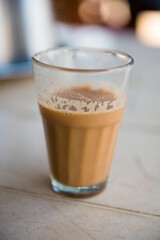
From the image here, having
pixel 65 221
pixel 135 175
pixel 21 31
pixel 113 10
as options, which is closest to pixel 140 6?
pixel 113 10

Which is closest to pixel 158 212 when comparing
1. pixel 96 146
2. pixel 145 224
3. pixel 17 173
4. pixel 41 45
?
pixel 145 224

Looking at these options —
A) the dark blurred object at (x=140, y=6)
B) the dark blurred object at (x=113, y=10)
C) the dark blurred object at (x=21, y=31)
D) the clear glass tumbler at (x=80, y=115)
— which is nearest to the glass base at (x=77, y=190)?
the clear glass tumbler at (x=80, y=115)

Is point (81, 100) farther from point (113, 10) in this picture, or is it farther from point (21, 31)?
point (113, 10)

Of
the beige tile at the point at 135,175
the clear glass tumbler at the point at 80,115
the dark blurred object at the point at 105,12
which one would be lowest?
the dark blurred object at the point at 105,12

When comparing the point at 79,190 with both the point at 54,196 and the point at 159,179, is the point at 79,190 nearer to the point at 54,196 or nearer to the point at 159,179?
the point at 54,196

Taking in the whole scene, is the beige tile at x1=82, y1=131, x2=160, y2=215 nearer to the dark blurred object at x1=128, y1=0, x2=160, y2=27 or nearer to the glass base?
the glass base

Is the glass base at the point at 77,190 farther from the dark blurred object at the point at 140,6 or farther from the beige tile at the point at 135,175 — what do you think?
the dark blurred object at the point at 140,6

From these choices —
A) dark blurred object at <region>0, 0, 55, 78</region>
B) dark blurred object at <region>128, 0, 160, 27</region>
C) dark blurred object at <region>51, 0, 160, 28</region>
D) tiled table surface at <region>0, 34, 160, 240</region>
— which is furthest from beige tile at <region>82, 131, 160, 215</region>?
dark blurred object at <region>128, 0, 160, 27</region>
